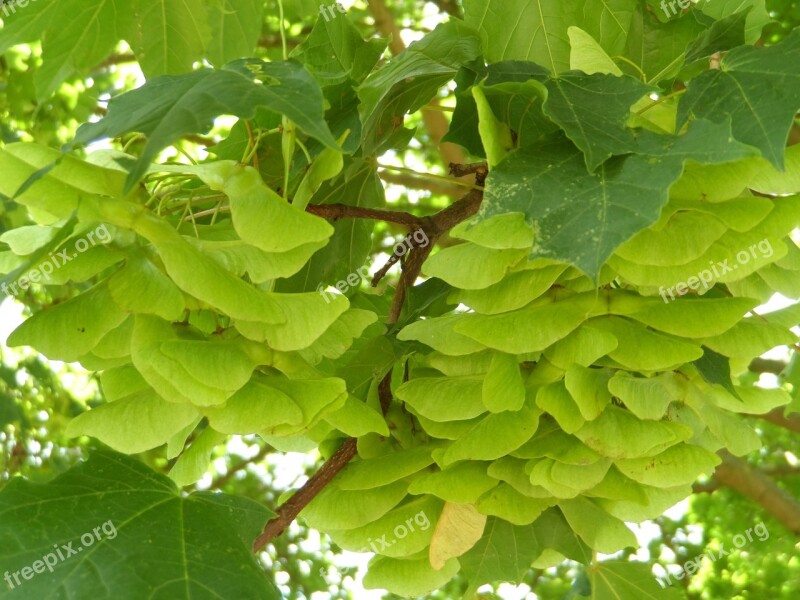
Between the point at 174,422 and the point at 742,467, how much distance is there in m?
2.36

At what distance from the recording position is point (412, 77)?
1269 mm

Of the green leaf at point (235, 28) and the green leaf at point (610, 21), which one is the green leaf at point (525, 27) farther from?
the green leaf at point (235, 28)

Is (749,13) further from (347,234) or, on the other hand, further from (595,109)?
(347,234)

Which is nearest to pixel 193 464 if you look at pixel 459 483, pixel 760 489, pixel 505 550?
pixel 459 483

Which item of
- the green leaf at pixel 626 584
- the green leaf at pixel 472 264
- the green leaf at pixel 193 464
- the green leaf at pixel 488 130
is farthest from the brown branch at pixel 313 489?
the green leaf at pixel 626 584

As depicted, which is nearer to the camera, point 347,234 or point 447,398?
point 447,398

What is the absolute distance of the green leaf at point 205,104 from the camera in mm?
916

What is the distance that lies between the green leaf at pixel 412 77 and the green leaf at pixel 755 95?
1.06 feet

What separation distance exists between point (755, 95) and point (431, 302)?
1.69 ft

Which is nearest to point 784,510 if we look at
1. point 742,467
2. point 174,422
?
point 742,467

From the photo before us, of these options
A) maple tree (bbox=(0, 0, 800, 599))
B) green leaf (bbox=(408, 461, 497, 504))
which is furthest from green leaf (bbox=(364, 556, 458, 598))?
green leaf (bbox=(408, 461, 497, 504))

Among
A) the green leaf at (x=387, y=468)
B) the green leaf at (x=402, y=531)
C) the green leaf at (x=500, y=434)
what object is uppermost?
the green leaf at (x=500, y=434)

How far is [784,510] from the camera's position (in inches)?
120

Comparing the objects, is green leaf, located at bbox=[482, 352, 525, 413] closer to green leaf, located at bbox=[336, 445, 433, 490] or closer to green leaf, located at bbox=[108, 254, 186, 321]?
green leaf, located at bbox=[336, 445, 433, 490]
